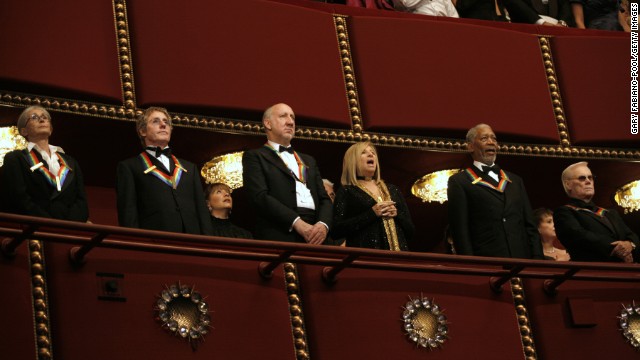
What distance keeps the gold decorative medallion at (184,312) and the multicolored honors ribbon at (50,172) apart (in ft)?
3.10

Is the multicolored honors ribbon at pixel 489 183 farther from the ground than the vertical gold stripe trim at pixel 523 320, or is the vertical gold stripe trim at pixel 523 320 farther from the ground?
the multicolored honors ribbon at pixel 489 183

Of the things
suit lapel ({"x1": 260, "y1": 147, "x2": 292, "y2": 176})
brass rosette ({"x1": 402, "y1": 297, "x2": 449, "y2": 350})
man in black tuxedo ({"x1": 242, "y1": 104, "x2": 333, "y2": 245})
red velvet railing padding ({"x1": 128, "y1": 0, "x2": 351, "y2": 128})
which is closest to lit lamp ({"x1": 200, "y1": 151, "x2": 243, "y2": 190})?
red velvet railing padding ({"x1": 128, "y1": 0, "x2": 351, "y2": 128})

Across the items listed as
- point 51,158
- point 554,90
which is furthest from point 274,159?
point 554,90

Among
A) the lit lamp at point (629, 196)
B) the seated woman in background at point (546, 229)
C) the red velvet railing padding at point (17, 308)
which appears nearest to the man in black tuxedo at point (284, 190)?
the red velvet railing padding at point (17, 308)

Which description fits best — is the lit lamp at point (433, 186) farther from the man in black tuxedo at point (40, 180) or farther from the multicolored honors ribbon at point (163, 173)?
the man in black tuxedo at point (40, 180)

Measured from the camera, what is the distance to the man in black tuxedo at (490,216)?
7.75 m

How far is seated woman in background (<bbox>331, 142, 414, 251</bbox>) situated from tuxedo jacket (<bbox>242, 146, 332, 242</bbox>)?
0.13m

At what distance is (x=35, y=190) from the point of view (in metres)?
7.11

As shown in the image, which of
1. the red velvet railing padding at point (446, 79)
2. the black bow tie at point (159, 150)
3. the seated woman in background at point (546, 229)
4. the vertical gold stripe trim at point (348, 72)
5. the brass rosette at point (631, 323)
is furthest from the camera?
the red velvet railing padding at point (446, 79)

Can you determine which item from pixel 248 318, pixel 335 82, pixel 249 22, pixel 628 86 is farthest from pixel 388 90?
pixel 248 318

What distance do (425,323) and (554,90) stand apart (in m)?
3.39

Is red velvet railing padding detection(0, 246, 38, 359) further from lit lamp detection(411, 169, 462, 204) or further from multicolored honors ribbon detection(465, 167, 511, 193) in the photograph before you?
lit lamp detection(411, 169, 462, 204)

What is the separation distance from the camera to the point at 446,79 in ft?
31.8

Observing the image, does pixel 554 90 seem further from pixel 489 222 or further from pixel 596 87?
pixel 489 222
